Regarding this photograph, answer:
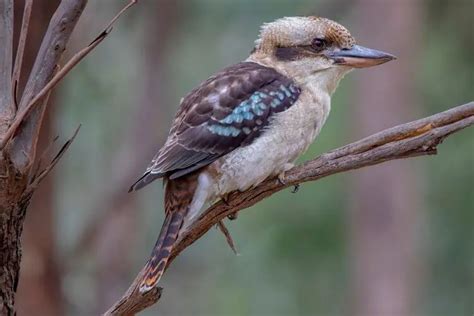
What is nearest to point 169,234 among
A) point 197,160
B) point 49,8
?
point 197,160

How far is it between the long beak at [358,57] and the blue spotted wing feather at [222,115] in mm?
179

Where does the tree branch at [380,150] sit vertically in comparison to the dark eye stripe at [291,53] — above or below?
below

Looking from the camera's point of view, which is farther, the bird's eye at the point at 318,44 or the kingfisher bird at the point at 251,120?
the bird's eye at the point at 318,44

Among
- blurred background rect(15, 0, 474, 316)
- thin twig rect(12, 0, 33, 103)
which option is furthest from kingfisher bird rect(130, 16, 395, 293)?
blurred background rect(15, 0, 474, 316)

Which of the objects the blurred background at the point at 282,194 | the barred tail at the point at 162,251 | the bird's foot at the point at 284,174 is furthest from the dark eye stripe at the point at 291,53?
the blurred background at the point at 282,194

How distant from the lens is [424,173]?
25.3 feet

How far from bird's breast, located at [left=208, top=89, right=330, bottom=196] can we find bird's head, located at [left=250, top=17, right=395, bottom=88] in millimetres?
124

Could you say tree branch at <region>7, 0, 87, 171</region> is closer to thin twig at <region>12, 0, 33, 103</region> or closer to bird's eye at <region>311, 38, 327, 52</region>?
thin twig at <region>12, 0, 33, 103</region>

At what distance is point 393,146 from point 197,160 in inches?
27.8

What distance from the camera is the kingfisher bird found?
8.66 feet

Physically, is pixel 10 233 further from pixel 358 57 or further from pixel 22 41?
pixel 358 57

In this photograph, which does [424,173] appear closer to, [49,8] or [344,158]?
[49,8]

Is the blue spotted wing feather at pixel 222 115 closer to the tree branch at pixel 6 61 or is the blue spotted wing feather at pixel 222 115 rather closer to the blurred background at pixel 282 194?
the tree branch at pixel 6 61

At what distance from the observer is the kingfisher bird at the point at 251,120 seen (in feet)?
8.66
